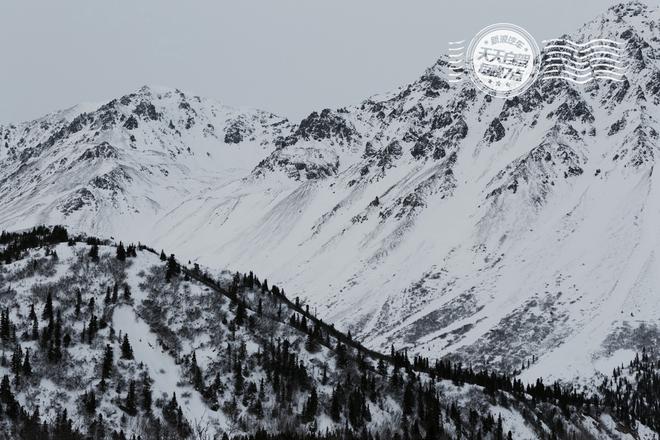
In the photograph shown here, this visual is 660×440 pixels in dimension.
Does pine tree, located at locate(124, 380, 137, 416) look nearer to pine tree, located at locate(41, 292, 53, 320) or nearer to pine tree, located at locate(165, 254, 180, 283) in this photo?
pine tree, located at locate(41, 292, 53, 320)

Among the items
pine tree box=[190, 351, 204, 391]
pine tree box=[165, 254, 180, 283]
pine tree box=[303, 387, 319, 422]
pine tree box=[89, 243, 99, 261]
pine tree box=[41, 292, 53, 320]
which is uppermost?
Answer: pine tree box=[89, 243, 99, 261]

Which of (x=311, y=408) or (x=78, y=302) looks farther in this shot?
(x=78, y=302)

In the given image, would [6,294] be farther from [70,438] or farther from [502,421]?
[502,421]

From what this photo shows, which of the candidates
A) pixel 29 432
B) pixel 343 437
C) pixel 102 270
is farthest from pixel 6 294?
pixel 343 437

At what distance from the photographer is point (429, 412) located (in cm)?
17575

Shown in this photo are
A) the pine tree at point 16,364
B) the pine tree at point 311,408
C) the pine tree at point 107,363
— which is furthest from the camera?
the pine tree at point 311,408

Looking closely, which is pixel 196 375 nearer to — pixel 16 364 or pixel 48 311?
pixel 48 311

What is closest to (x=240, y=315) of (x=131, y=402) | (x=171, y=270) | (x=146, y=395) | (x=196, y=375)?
(x=196, y=375)

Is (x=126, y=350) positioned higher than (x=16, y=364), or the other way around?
(x=126, y=350)

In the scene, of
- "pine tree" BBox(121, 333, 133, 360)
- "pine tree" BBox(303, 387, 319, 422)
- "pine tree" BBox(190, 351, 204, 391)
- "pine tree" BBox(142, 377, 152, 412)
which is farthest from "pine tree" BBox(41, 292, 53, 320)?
"pine tree" BBox(303, 387, 319, 422)

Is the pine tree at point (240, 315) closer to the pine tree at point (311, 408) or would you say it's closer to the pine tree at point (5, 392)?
the pine tree at point (311, 408)

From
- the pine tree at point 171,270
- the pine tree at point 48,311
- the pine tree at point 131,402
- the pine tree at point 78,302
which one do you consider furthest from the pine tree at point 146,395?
the pine tree at point 171,270

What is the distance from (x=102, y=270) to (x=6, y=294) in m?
19.5

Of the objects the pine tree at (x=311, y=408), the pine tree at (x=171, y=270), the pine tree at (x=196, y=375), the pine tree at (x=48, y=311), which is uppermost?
the pine tree at (x=171, y=270)
